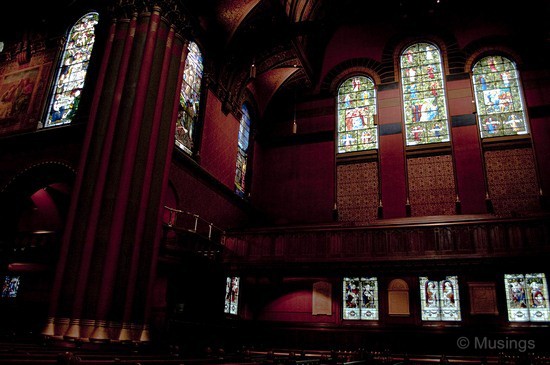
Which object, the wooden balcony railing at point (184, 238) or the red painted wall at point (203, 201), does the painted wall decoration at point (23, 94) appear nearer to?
the red painted wall at point (203, 201)

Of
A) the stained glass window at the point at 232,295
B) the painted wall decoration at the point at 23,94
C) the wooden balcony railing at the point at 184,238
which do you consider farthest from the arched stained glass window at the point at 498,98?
the painted wall decoration at the point at 23,94

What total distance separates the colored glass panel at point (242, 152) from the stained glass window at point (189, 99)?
3.40 m

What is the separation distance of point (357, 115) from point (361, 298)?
7810 millimetres

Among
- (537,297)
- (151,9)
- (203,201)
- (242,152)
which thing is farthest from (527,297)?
(151,9)

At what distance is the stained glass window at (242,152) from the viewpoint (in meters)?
17.6

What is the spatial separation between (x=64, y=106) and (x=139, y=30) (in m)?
4.34

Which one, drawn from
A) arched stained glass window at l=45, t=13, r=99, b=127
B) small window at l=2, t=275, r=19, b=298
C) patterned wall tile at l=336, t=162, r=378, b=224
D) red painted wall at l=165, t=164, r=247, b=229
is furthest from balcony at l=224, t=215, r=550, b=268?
small window at l=2, t=275, r=19, b=298

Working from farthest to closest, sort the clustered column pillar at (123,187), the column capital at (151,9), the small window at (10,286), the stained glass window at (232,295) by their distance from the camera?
the small window at (10,286), the stained glass window at (232,295), the column capital at (151,9), the clustered column pillar at (123,187)

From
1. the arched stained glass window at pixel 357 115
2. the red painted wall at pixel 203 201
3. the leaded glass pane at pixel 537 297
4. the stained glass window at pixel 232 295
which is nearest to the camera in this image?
the leaded glass pane at pixel 537 297

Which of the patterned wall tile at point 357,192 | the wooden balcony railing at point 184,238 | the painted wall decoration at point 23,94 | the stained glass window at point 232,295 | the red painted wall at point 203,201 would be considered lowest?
the stained glass window at point 232,295

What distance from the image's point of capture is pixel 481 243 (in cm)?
1224

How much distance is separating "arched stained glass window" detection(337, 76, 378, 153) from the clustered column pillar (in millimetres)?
8466

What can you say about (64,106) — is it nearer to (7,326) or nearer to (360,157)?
(7,326)

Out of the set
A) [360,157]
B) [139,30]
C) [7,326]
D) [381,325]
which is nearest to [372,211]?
[360,157]
